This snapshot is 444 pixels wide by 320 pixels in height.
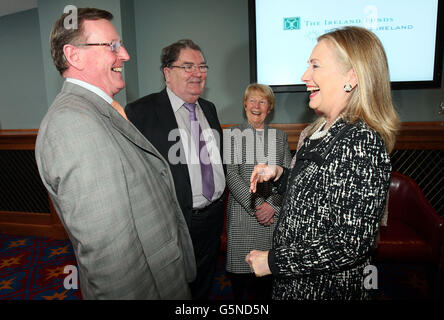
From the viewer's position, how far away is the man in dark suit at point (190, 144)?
5.87 feet

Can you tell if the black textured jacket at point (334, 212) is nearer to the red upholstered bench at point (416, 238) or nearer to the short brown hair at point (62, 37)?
the short brown hair at point (62, 37)

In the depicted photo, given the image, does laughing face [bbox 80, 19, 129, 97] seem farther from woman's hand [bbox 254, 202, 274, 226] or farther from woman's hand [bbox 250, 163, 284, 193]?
woman's hand [bbox 254, 202, 274, 226]

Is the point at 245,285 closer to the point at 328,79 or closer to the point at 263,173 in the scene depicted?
the point at 263,173

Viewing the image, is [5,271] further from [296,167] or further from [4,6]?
[4,6]

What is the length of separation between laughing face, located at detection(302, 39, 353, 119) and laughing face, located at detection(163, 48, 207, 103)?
98cm

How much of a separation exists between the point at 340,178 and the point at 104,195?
28.0 inches

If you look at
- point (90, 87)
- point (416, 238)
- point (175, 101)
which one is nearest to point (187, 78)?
point (175, 101)

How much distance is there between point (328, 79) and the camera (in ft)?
3.23

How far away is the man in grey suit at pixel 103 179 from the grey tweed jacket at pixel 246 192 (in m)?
0.86

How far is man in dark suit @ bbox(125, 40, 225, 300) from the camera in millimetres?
1790

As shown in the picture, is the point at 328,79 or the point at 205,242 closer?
the point at 328,79

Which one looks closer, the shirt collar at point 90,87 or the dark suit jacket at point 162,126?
the shirt collar at point 90,87

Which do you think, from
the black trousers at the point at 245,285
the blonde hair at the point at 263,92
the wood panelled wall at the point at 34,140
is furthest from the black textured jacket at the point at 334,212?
the wood panelled wall at the point at 34,140

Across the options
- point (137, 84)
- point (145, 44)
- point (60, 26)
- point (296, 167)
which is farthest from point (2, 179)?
point (296, 167)
